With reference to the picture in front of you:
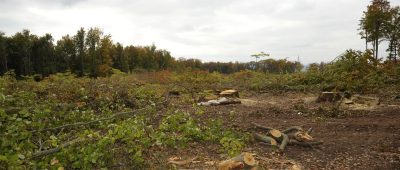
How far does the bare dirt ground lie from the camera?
5.03m

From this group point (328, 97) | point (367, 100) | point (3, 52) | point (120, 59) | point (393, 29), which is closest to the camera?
point (367, 100)

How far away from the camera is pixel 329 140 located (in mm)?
5949

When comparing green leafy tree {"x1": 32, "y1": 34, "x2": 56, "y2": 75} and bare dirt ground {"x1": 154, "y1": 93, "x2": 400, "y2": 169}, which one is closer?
bare dirt ground {"x1": 154, "y1": 93, "x2": 400, "y2": 169}

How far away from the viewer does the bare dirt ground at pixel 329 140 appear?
5031mm

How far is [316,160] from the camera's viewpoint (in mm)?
5156

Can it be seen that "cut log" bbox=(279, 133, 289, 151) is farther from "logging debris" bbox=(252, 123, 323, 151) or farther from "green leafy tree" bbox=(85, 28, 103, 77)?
"green leafy tree" bbox=(85, 28, 103, 77)

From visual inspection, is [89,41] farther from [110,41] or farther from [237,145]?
[237,145]

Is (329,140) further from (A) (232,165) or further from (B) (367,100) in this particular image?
(B) (367,100)

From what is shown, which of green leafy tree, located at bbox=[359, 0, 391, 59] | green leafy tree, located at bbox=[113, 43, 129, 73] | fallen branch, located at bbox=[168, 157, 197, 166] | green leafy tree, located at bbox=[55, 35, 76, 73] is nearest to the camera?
fallen branch, located at bbox=[168, 157, 197, 166]

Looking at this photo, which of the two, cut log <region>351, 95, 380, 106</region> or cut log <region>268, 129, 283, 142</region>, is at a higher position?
cut log <region>351, 95, 380, 106</region>

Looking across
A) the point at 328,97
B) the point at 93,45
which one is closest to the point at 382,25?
the point at 328,97

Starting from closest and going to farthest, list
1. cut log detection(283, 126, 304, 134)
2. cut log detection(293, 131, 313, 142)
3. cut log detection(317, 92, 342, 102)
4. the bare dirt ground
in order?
1. the bare dirt ground
2. cut log detection(293, 131, 313, 142)
3. cut log detection(283, 126, 304, 134)
4. cut log detection(317, 92, 342, 102)

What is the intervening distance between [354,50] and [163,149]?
26.8ft

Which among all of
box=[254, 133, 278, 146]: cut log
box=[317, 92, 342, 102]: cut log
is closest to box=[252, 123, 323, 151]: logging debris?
box=[254, 133, 278, 146]: cut log
